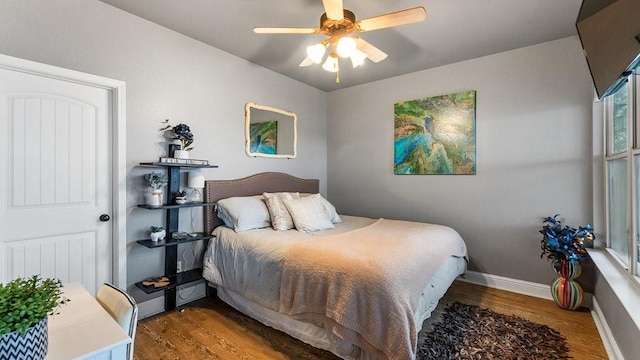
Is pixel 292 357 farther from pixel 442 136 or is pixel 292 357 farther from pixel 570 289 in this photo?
pixel 442 136

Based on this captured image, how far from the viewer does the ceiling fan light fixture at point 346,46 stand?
2.07 meters

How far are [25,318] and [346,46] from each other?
2124mm

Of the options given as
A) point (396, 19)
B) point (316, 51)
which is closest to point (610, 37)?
point (396, 19)

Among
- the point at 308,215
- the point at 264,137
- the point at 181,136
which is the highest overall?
the point at 264,137

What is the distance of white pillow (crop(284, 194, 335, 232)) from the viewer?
2.92 metres

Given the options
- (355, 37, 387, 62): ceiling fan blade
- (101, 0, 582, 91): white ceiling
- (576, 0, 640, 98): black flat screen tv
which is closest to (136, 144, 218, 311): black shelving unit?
(101, 0, 582, 91): white ceiling

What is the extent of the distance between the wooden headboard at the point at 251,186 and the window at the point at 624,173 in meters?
3.25

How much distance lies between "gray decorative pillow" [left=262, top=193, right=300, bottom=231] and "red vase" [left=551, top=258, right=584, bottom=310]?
260 cm

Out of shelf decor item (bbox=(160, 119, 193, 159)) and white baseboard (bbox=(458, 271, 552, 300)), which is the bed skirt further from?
shelf decor item (bbox=(160, 119, 193, 159))

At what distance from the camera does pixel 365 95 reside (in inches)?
169

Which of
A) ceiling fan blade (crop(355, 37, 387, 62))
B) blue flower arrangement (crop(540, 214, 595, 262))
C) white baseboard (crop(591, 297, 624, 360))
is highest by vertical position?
ceiling fan blade (crop(355, 37, 387, 62))

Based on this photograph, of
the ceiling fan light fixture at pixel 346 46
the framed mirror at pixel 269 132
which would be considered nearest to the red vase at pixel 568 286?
the ceiling fan light fixture at pixel 346 46

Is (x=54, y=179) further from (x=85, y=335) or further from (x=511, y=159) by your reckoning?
(x=511, y=159)

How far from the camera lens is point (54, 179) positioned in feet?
7.04
